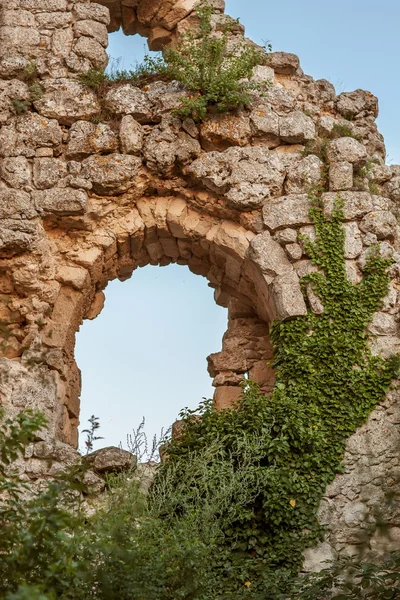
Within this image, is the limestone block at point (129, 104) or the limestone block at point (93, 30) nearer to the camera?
the limestone block at point (129, 104)

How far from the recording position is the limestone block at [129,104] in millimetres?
10844

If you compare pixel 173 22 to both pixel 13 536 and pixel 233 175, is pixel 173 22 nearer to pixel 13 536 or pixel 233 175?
pixel 233 175

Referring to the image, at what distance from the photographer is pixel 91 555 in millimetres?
5980

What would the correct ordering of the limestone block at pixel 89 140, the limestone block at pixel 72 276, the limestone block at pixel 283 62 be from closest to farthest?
the limestone block at pixel 72 276, the limestone block at pixel 89 140, the limestone block at pixel 283 62

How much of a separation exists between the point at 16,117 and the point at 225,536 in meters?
4.82

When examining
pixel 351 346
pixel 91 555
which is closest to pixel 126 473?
pixel 351 346

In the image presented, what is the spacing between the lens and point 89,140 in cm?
1067

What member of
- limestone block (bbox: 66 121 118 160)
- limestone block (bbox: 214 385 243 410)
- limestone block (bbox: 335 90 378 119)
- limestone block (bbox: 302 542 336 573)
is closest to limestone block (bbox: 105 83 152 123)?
limestone block (bbox: 66 121 118 160)

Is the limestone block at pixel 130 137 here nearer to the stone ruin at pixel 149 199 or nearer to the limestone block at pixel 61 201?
the stone ruin at pixel 149 199

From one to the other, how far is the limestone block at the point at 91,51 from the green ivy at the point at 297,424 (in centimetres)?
285

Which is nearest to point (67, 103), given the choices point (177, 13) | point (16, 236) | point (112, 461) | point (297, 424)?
point (16, 236)

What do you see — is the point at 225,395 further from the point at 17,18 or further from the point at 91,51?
the point at 17,18

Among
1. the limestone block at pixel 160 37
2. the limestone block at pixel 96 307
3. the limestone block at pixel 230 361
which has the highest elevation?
the limestone block at pixel 160 37

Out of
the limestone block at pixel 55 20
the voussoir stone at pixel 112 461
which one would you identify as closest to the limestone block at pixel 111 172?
the limestone block at pixel 55 20
